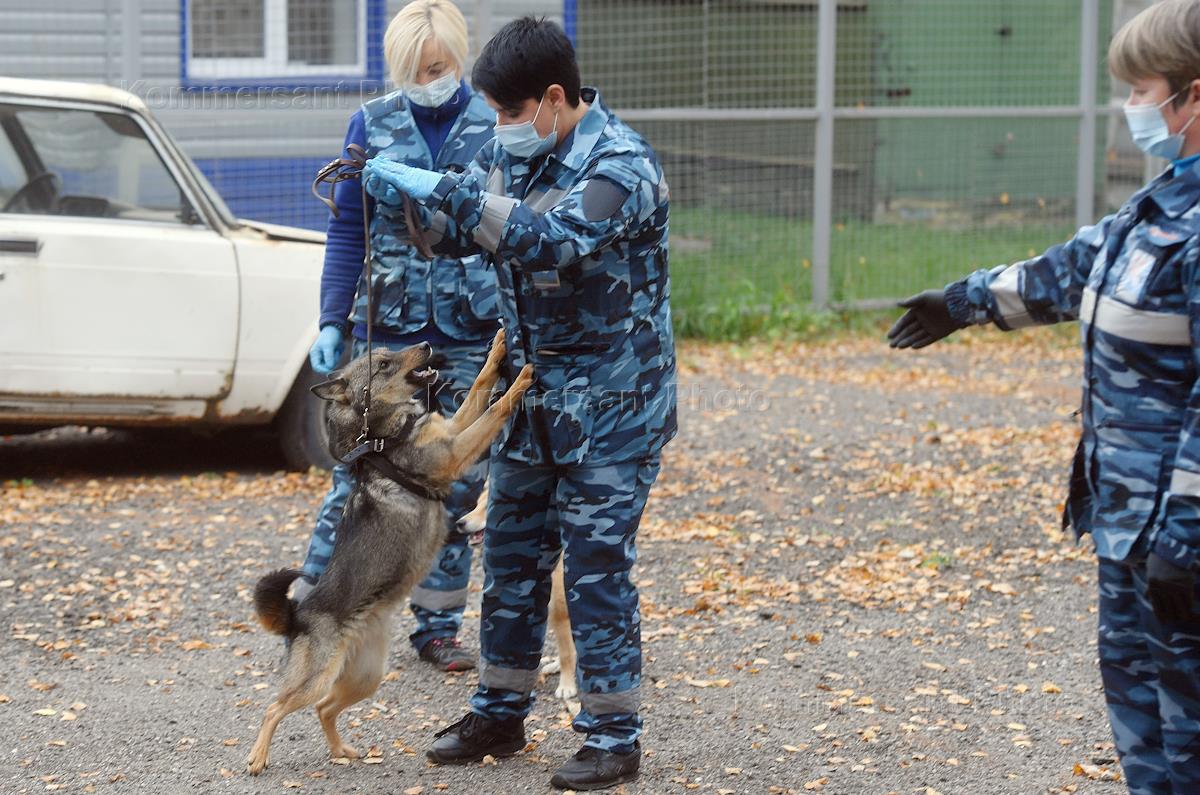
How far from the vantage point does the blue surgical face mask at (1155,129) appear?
2877mm

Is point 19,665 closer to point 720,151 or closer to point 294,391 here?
point 294,391

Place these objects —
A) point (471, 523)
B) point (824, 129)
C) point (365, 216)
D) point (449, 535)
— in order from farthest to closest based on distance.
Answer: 1. point (824, 129)
2. point (471, 523)
3. point (449, 535)
4. point (365, 216)

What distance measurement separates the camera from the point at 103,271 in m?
7.02

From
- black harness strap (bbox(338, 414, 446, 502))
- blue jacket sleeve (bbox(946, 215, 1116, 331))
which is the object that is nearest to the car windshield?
black harness strap (bbox(338, 414, 446, 502))

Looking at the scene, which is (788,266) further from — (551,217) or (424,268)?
(551,217)

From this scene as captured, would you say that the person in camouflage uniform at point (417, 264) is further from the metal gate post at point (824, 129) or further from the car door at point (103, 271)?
the metal gate post at point (824, 129)

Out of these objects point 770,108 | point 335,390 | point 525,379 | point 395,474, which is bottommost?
point 395,474

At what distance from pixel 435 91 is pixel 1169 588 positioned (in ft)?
9.25

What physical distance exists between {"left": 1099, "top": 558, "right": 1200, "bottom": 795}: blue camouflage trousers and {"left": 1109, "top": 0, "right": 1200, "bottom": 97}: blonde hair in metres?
1.00

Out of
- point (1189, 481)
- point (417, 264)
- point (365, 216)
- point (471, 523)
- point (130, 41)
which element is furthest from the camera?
point (130, 41)

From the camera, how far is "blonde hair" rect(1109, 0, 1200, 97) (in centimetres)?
279

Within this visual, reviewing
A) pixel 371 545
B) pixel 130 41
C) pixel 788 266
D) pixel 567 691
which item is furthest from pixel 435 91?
pixel 788 266

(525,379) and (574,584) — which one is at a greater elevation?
(525,379)

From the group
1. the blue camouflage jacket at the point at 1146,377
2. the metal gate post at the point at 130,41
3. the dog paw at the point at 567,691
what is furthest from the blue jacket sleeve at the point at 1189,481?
the metal gate post at the point at 130,41
